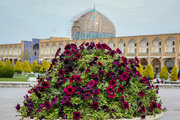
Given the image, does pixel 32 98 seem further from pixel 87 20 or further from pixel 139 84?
pixel 87 20

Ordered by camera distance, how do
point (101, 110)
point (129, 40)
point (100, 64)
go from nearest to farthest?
point (101, 110)
point (100, 64)
point (129, 40)

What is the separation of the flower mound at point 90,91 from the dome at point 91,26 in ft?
169

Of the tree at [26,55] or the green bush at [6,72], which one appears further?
the tree at [26,55]

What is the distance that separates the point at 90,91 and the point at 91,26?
175 feet

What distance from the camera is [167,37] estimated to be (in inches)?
1528

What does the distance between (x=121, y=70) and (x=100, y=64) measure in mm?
399

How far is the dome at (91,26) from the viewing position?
56875 millimetres

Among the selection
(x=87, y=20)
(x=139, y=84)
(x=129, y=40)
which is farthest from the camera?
(x=87, y=20)

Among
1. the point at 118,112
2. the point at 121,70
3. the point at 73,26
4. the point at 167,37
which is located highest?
the point at 73,26

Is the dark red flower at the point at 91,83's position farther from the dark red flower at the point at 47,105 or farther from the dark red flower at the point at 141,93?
the dark red flower at the point at 141,93

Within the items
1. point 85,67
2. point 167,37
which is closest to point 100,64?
point 85,67

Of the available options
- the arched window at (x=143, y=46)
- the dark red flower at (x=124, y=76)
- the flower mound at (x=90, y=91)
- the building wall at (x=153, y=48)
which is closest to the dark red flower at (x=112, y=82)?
the flower mound at (x=90, y=91)

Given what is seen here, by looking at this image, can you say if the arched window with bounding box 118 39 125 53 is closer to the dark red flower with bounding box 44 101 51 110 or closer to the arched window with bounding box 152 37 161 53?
the arched window with bounding box 152 37 161 53

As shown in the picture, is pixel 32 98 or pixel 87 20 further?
pixel 87 20
